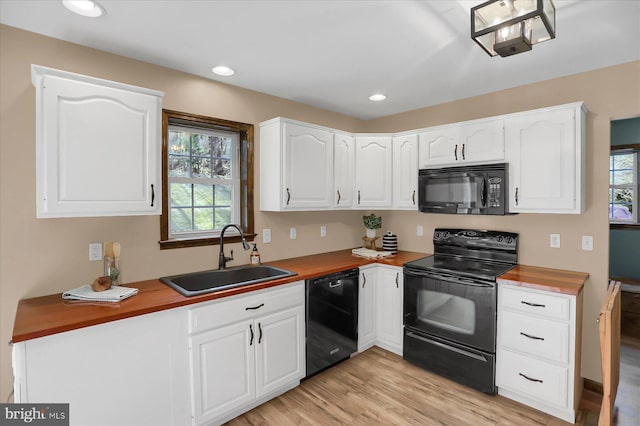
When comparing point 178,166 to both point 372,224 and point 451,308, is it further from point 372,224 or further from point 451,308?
point 451,308

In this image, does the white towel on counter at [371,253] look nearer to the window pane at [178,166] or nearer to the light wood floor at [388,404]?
the light wood floor at [388,404]

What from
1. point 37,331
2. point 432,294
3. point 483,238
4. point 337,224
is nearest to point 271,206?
point 337,224

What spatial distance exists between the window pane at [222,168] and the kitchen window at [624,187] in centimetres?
486

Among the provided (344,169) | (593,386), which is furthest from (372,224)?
(593,386)

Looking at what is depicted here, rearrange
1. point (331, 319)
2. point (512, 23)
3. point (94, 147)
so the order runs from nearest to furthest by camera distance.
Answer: point (512, 23), point (94, 147), point (331, 319)

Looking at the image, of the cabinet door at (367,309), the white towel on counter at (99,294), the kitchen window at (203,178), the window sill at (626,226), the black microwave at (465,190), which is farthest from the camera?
the window sill at (626,226)

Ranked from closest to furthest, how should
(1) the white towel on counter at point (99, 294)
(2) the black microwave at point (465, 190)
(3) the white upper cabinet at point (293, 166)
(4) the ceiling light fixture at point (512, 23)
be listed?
(4) the ceiling light fixture at point (512, 23)
(1) the white towel on counter at point (99, 294)
(2) the black microwave at point (465, 190)
(3) the white upper cabinet at point (293, 166)

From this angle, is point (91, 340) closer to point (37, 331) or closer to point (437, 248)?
point (37, 331)

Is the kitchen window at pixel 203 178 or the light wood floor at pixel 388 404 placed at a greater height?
the kitchen window at pixel 203 178

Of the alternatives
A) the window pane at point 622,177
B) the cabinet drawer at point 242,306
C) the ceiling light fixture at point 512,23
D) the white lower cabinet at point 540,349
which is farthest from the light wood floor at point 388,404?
the window pane at point 622,177

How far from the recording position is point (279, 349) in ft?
7.86

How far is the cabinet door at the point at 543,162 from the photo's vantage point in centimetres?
237

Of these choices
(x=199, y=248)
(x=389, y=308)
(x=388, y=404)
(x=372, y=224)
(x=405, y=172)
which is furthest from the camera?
(x=372, y=224)

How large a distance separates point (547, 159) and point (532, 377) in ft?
5.28
